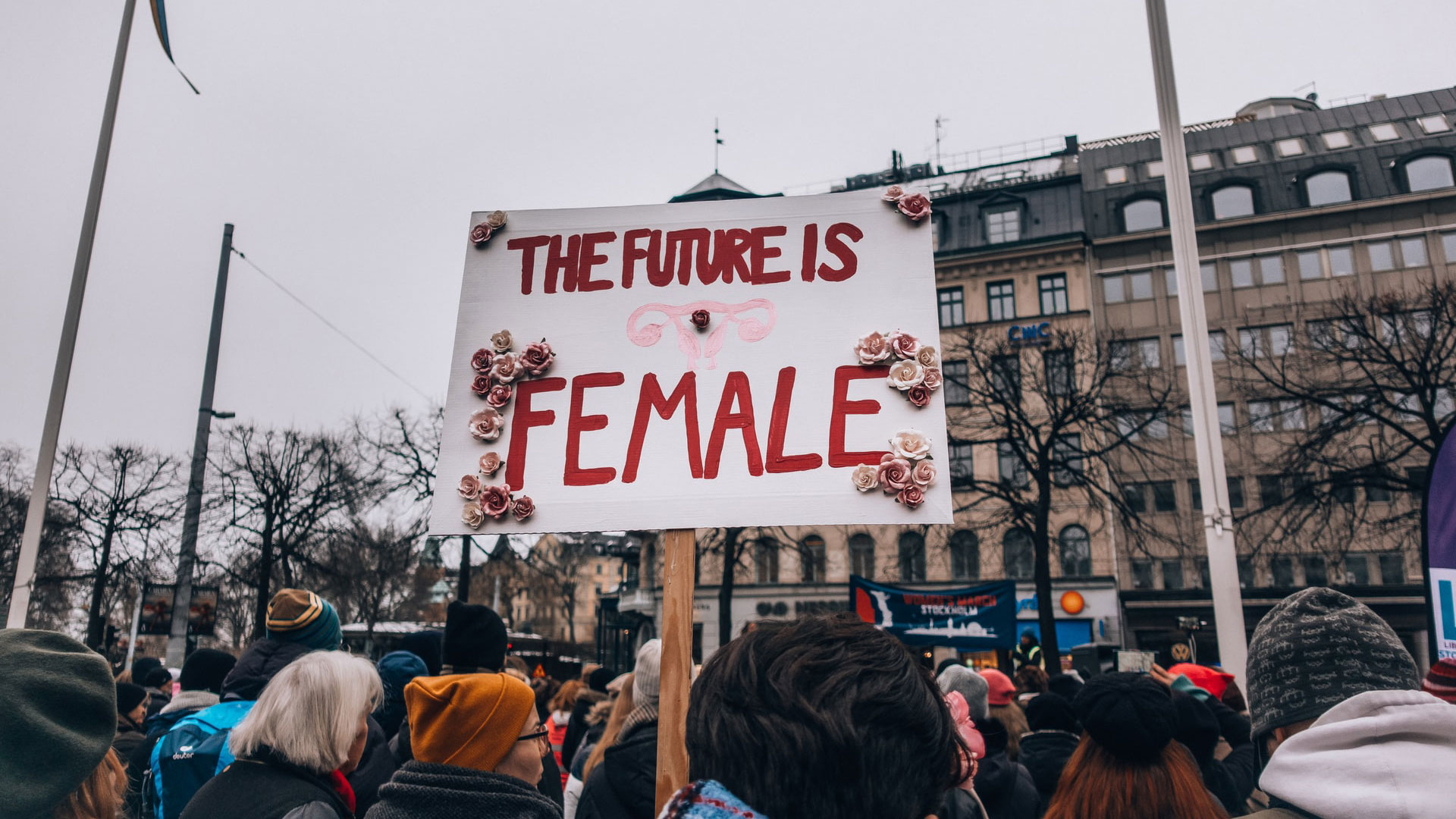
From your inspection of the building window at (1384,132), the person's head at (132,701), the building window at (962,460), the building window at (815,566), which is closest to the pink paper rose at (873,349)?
the person's head at (132,701)

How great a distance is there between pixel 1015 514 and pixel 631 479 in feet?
59.4

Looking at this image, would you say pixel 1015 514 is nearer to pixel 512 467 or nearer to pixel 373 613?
pixel 512 467

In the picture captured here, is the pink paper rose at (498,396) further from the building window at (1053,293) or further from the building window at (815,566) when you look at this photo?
the building window at (1053,293)

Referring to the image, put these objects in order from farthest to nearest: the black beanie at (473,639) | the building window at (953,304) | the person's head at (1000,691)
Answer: the building window at (953,304), the person's head at (1000,691), the black beanie at (473,639)

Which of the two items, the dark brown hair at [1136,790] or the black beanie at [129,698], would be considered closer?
the dark brown hair at [1136,790]

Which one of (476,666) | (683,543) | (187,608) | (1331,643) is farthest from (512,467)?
(187,608)

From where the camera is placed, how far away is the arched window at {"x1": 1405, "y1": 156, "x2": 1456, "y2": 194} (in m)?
34.5

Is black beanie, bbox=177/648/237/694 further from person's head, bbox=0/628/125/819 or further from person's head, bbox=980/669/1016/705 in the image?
person's head, bbox=980/669/1016/705

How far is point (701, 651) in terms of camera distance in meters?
39.0

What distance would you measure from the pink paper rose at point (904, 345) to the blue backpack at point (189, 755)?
109 inches

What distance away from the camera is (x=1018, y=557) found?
111 ft

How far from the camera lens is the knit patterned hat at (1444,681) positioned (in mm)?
2414

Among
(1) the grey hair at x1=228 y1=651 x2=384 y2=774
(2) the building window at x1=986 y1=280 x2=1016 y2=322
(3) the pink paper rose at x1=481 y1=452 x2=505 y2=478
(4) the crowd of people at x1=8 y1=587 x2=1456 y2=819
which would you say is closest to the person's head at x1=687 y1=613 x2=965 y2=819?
(4) the crowd of people at x1=8 y1=587 x2=1456 y2=819

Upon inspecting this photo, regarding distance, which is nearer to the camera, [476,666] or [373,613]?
[476,666]
